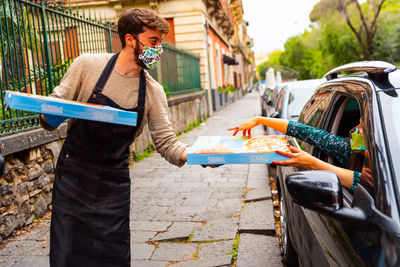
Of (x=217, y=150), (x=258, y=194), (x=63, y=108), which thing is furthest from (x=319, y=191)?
(x=258, y=194)

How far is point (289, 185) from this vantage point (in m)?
1.88

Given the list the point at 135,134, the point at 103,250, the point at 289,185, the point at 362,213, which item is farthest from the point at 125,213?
the point at 362,213

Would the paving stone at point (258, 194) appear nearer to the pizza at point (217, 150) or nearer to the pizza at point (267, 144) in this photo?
the pizza at point (267, 144)

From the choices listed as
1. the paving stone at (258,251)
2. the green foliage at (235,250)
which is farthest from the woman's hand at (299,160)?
the green foliage at (235,250)

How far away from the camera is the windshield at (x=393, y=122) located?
5.79 feet

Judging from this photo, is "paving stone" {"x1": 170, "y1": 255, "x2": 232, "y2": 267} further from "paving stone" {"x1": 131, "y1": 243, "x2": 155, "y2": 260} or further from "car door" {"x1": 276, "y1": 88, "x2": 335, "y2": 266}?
"car door" {"x1": 276, "y1": 88, "x2": 335, "y2": 266}

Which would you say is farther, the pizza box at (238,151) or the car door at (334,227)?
the pizza box at (238,151)

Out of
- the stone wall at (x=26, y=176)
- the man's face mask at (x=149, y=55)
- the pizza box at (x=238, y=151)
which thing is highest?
the man's face mask at (x=149, y=55)

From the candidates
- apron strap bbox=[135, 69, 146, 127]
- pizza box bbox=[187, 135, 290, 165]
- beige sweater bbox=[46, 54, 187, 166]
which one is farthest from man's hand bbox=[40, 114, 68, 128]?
pizza box bbox=[187, 135, 290, 165]

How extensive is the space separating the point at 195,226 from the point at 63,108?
336 cm

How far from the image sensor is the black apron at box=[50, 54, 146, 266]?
2.45 metres

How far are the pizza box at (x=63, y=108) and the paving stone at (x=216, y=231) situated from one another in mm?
2888

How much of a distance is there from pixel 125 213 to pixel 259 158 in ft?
3.08

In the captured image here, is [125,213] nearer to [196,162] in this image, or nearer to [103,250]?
[103,250]
